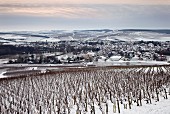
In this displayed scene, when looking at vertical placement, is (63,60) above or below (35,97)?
below

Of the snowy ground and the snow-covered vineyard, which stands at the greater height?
the snowy ground

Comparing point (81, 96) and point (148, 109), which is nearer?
point (148, 109)

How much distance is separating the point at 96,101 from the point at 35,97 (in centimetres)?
860

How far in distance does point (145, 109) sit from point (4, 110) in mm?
15376

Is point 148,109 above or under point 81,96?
above

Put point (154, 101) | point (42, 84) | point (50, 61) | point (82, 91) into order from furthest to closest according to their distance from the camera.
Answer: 1. point (50, 61)
2. point (42, 84)
3. point (82, 91)
4. point (154, 101)

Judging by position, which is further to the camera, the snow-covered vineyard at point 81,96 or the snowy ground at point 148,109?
the snow-covered vineyard at point 81,96

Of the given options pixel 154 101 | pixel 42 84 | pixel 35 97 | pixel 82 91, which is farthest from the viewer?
pixel 42 84

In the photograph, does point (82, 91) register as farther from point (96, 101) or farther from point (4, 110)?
point (4, 110)

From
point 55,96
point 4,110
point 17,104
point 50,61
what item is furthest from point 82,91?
point 50,61

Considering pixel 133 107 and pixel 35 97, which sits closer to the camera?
pixel 133 107

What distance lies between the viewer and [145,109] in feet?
120

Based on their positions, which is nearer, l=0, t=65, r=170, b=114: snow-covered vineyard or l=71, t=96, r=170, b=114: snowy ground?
l=71, t=96, r=170, b=114: snowy ground

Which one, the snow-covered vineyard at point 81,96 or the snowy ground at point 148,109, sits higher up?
the snowy ground at point 148,109
